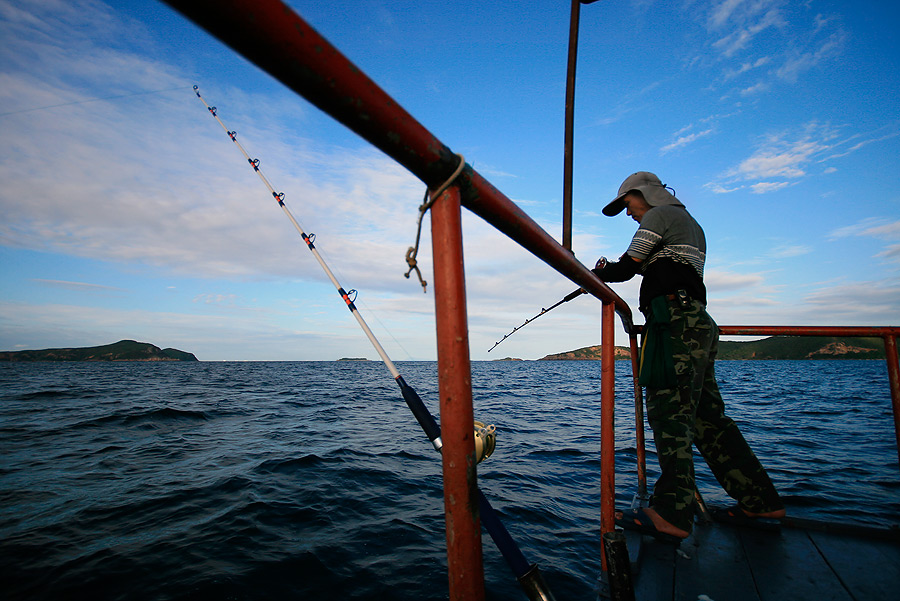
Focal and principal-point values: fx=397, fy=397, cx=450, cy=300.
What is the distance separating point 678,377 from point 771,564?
106cm

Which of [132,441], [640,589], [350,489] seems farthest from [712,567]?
[132,441]

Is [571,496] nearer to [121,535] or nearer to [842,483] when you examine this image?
[842,483]

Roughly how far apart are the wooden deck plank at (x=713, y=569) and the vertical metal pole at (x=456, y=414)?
165cm

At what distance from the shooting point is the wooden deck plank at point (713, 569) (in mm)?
1873

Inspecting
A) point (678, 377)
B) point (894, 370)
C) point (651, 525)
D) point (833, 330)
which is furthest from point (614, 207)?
point (651, 525)

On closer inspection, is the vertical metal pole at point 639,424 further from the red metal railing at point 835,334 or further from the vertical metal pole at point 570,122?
the vertical metal pole at point 570,122

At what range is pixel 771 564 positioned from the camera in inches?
84.0

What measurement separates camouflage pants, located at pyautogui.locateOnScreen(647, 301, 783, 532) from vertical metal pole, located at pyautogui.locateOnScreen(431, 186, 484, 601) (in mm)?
1833

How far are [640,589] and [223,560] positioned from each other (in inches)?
123

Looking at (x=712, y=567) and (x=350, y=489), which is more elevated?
(x=712, y=567)

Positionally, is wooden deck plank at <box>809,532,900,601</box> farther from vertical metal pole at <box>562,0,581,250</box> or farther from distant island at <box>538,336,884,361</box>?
distant island at <box>538,336,884,361</box>

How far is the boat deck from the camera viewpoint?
1.88m

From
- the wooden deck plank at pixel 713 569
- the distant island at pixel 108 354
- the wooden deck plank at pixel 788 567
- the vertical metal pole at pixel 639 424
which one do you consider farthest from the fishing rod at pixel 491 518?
the distant island at pixel 108 354

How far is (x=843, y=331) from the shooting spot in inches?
105
